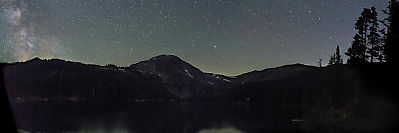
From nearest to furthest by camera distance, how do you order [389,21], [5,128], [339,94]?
[5,128] < [389,21] < [339,94]

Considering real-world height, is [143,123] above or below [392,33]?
below

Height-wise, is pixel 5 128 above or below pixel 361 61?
below

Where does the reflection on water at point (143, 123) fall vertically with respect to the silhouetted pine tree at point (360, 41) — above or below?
below

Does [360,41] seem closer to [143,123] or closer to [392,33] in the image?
[392,33]

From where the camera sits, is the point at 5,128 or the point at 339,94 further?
the point at 339,94

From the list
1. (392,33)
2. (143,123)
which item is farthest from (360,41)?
(143,123)

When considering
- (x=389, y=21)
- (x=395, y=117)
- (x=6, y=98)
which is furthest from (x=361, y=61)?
(x=6, y=98)

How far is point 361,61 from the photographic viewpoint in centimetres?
7725

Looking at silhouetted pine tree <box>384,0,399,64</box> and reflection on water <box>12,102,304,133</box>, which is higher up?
silhouetted pine tree <box>384,0,399,64</box>

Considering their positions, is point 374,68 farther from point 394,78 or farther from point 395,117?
point 395,117

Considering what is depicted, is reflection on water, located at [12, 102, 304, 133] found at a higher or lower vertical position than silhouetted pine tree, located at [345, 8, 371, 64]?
lower

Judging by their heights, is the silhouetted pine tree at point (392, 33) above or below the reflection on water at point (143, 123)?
above

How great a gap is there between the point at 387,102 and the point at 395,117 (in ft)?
11.3

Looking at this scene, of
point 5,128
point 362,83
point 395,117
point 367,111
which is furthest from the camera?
point 362,83
